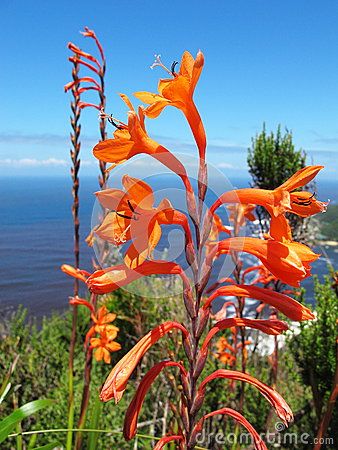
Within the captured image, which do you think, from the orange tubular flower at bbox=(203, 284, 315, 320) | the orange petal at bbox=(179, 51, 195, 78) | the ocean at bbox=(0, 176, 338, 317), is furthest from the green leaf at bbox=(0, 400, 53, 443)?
the ocean at bbox=(0, 176, 338, 317)

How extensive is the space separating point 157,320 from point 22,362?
189cm

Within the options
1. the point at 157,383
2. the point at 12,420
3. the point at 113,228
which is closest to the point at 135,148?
the point at 113,228

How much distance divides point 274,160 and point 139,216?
467 centimetres

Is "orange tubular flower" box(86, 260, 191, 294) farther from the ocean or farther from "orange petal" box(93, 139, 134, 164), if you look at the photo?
the ocean

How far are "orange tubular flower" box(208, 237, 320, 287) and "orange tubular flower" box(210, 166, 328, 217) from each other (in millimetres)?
86

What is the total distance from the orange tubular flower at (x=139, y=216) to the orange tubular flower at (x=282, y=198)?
0.39 feet

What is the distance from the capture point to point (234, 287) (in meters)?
1.13

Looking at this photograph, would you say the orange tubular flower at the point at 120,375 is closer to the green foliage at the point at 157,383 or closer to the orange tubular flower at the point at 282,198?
the orange tubular flower at the point at 282,198

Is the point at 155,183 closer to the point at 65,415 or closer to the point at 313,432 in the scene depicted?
the point at 65,415

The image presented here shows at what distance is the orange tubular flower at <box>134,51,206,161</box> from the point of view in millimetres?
1070

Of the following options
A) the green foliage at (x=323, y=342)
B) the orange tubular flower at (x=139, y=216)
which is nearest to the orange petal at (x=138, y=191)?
the orange tubular flower at (x=139, y=216)

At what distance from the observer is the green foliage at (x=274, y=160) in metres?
5.41

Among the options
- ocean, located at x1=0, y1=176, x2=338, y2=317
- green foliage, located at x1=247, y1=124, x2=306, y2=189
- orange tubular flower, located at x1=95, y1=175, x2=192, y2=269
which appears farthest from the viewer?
ocean, located at x1=0, y1=176, x2=338, y2=317

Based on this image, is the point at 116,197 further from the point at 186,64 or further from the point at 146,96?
the point at 186,64
